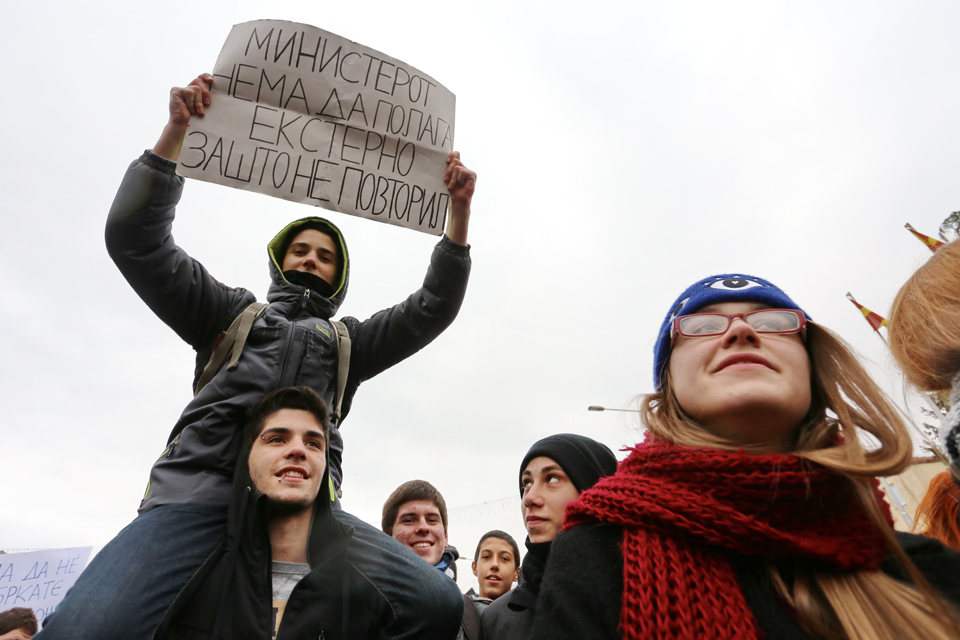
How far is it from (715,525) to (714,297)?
678mm

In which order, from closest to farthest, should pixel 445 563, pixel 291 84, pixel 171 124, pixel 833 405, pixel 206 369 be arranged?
pixel 833 405 < pixel 206 369 < pixel 171 124 < pixel 291 84 < pixel 445 563

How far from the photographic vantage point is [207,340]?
2.28m

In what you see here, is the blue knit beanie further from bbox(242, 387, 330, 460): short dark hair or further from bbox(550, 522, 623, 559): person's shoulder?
bbox(242, 387, 330, 460): short dark hair


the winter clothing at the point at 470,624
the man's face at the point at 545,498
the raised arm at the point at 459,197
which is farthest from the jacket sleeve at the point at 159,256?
the winter clothing at the point at 470,624

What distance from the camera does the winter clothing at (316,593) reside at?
1.73 m

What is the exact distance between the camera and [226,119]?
8.00 ft

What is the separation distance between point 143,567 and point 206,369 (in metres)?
0.73

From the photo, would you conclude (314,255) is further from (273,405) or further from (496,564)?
(496,564)

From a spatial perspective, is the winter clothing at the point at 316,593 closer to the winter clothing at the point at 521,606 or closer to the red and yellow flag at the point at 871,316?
the winter clothing at the point at 521,606

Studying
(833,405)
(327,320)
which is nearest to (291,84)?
(327,320)

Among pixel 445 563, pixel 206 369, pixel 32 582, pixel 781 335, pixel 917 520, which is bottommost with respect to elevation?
pixel 32 582

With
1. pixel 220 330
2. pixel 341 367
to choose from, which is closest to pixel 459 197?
pixel 341 367

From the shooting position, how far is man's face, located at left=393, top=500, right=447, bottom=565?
147 inches

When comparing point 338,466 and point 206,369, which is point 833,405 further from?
point 206,369
